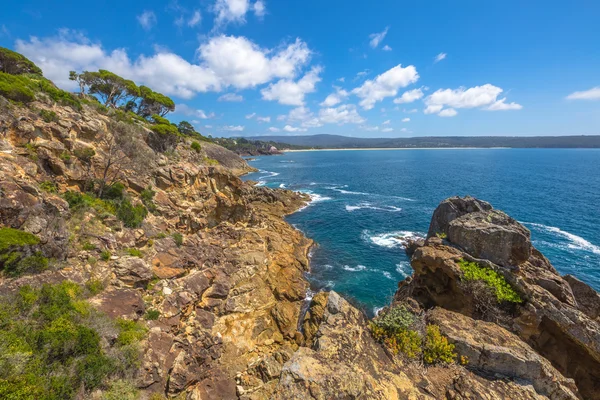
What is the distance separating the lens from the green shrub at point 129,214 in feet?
78.4

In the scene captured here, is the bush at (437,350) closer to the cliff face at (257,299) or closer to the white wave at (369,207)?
the cliff face at (257,299)

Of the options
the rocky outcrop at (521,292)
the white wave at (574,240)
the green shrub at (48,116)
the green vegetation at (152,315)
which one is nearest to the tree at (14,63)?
the green shrub at (48,116)

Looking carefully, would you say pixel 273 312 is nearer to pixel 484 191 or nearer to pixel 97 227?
pixel 97 227

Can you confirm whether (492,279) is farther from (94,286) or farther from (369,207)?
(369,207)

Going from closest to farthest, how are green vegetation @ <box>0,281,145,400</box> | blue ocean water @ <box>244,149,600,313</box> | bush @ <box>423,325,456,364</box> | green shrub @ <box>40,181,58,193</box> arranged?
green vegetation @ <box>0,281,145,400</box>, bush @ <box>423,325,456,364</box>, green shrub @ <box>40,181,58,193</box>, blue ocean water @ <box>244,149,600,313</box>

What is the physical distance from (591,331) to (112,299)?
28.4 m

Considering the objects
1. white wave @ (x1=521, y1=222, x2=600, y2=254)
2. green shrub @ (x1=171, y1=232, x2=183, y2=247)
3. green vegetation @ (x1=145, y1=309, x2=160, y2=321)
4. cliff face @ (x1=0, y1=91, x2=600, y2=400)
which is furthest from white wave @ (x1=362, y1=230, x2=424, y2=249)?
green vegetation @ (x1=145, y1=309, x2=160, y2=321)

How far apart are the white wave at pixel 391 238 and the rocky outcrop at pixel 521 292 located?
18581 mm

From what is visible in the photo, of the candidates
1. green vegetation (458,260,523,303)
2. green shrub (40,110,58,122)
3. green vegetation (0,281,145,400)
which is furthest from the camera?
green shrub (40,110,58,122)

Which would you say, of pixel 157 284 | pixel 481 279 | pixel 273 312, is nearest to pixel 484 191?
pixel 481 279

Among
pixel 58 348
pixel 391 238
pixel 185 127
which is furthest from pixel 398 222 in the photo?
pixel 185 127

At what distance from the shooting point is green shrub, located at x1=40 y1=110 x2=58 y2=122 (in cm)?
2469

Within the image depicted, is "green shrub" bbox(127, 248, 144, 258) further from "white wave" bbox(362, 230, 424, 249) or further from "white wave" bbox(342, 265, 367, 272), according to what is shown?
"white wave" bbox(362, 230, 424, 249)

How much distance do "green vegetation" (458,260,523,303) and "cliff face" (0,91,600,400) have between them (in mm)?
274
